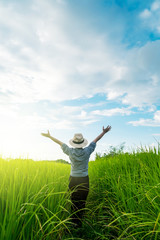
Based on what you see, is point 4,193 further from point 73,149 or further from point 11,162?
point 11,162

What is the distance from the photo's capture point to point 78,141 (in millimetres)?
→ 4637

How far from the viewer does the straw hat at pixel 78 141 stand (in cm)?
452

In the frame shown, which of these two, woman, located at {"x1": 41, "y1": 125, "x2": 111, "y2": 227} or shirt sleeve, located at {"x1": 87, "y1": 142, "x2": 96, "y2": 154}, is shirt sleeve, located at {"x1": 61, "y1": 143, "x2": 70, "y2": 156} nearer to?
woman, located at {"x1": 41, "y1": 125, "x2": 111, "y2": 227}

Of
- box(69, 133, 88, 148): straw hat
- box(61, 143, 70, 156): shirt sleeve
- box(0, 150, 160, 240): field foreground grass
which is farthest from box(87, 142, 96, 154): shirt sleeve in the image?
box(0, 150, 160, 240): field foreground grass

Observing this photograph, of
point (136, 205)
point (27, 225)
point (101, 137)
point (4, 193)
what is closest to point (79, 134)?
point (101, 137)

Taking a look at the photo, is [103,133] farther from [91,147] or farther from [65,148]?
[65,148]

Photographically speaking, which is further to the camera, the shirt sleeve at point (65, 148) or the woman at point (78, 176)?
the shirt sleeve at point (65, 148)

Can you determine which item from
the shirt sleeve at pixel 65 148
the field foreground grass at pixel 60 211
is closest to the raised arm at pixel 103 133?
the shirt sleeve at pixel 65 148

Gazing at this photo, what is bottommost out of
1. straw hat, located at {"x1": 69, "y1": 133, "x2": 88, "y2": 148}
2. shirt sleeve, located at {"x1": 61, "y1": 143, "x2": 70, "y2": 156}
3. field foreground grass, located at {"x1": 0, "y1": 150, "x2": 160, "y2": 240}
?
field foreground grass, located at {"x1": 0, "y1": 150, "x2": 160, "y2": 240}

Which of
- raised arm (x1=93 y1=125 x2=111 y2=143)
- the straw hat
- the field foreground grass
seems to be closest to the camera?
the field foreground grass

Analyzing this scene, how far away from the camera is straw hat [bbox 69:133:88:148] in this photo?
4523 millimetres

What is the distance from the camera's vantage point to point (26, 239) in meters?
2.34

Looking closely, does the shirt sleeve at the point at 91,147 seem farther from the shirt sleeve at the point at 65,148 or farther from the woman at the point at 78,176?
the shirt sleeve at the point at 65,148

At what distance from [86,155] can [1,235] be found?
262 centimetres
